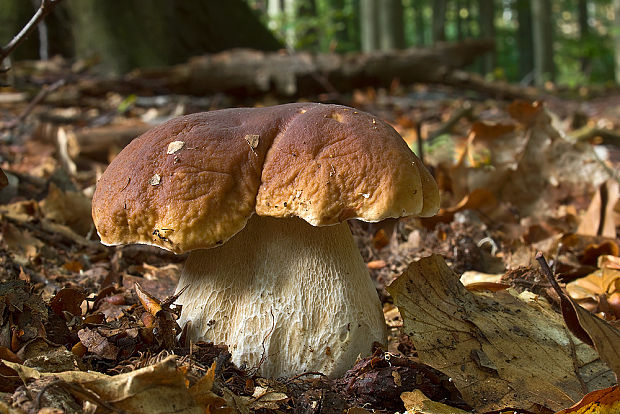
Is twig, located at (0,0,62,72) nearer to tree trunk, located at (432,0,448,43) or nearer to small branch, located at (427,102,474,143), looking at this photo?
small branch, located at (427,102,474,143)

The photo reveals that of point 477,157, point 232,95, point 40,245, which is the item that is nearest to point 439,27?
point 232,95

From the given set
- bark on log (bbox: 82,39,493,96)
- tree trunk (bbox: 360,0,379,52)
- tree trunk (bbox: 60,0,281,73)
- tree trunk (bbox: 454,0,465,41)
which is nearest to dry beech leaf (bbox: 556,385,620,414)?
bark on log (bbox: 82,39,493,96)

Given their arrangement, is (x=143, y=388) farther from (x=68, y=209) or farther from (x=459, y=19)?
(x=459, y=19)

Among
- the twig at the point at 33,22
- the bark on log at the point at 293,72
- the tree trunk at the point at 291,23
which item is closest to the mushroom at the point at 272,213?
the twig at the point at 33,22

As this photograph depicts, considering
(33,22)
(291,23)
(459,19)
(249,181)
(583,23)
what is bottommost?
(249,181)

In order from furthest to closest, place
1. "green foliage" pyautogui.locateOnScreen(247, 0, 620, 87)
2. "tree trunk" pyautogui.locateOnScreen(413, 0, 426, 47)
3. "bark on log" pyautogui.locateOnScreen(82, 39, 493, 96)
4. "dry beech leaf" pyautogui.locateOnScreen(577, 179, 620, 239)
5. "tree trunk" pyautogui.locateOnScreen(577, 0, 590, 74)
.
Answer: "tree trunk" pyautogui.locateOnScreen(413, 0, 426, 47) < "tree trunk" pyautogui.locateOnScreen(577, 0, 590, 74) < "green foliage" pyautogui.locateOnScreen(247, 0, 620, 87) < "bark on log" pyautogui.locateOnScreen(82, 39, 493, 96) < "dry beech leaf" pyautogui.locateOnScreen(577, 179, 620, 239)

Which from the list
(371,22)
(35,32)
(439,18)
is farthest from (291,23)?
(439,18)

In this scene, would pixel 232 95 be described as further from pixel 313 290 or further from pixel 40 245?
pixel 313 290
